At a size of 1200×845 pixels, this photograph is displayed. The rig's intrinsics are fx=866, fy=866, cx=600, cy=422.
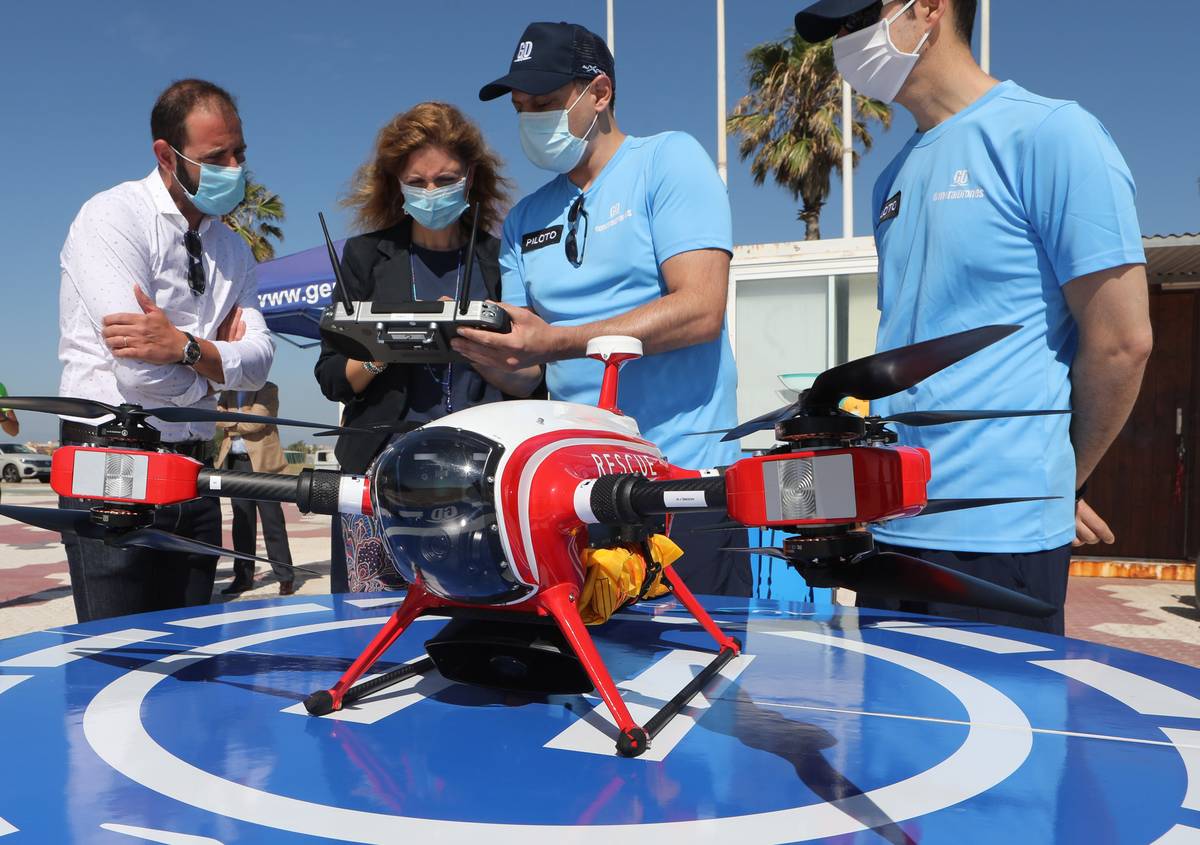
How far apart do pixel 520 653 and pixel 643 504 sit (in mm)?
459

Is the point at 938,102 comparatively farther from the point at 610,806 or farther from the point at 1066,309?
the point at 610,806

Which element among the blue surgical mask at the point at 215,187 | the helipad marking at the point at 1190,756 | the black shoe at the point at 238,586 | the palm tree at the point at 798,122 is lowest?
the black shoe at the point at 238,586

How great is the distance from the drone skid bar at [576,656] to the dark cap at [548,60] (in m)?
1.85

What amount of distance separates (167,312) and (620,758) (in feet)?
7.35

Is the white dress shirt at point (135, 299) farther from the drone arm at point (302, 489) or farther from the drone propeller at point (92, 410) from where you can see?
the drone arm at point (302, 489)

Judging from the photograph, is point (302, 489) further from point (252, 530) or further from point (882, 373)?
point (252, 530)

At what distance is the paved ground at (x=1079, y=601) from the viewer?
24.0 ft

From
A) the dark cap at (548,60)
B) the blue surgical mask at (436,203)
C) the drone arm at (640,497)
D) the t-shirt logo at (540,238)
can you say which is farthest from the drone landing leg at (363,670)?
the blue surgical mask at (436,203)

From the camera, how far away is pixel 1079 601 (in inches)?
356

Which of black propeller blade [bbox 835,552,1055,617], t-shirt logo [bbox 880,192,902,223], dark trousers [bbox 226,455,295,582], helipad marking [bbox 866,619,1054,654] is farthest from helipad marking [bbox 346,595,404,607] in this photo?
dark trousers [bbox 226,455,295,582]

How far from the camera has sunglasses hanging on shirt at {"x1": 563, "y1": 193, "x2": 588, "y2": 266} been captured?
118 inches

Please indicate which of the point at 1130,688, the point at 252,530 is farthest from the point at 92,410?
the point at 252,530

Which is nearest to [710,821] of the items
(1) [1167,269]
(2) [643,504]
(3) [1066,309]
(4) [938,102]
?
(2) [643,504]

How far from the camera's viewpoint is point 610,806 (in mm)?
1324
